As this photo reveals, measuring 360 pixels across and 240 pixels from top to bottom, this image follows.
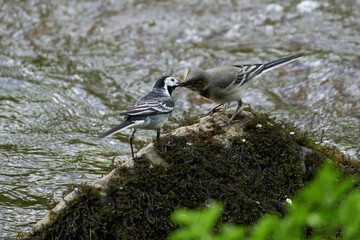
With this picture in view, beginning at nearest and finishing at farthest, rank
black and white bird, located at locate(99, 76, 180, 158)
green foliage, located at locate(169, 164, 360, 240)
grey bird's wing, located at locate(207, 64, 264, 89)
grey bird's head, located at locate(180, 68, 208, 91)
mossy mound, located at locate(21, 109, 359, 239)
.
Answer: green foliage, located at locate(169, 164, 360, 240)
mossy mound, located at locate(21, 109, 359, 239)
black and white bird, located at locate(99, 76, 180, 158)
grey bird's head, located at locate(180, 68, 208, 91)
grey bird's wing, located at locate(207, 64, 264, 89)

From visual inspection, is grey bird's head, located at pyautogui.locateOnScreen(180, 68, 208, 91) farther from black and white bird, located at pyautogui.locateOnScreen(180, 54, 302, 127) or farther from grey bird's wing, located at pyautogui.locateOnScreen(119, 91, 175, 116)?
grey bird's wing, located at pyautogui.locateOnScreen(119, 91, 175, 116)

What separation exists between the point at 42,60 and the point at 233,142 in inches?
341

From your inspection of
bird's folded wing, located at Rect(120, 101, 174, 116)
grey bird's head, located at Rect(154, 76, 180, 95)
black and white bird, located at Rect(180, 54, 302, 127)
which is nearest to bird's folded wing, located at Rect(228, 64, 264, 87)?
black and white bird, located at Rect(180, 54, 302, 127)

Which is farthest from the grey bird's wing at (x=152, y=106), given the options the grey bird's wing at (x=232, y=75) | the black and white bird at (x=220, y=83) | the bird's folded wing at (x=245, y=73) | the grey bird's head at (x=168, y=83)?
the bird's folded wing at (x=245, y=73)

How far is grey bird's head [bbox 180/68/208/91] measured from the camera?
693 cm

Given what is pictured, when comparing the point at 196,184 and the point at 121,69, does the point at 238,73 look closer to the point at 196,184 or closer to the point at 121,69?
the point at 196,184

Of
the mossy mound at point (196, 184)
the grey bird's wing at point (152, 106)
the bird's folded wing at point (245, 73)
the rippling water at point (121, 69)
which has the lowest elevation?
the rippling water at point (121, 69)

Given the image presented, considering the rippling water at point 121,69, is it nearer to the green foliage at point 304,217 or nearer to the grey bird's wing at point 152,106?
the grey bird's wing at point 152,106

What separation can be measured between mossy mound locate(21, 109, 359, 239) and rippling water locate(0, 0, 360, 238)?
177 centimetres

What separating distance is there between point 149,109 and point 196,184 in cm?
127

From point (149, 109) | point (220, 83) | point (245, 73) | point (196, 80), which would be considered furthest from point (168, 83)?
point (245, 73)

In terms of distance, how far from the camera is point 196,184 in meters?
5.93

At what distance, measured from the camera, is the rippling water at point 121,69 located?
8.80 metres

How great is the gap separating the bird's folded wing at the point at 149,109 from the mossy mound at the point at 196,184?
41 centimetres
